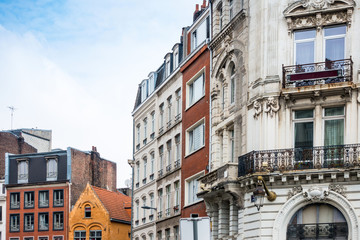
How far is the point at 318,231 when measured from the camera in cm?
3197

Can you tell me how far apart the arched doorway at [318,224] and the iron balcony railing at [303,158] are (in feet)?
5.89

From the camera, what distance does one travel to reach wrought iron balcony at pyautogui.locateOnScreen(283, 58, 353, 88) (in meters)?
32.7

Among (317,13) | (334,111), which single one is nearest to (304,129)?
(334,111)

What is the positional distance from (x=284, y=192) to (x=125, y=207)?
50.9 meters

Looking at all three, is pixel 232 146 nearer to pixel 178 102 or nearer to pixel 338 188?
pixel 338 188

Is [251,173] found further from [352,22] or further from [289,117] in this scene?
[352,22]

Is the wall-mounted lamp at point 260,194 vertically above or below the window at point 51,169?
below

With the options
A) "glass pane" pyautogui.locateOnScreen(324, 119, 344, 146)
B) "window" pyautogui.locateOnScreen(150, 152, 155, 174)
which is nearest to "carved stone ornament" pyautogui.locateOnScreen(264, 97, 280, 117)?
"glass pane" pyautogui.locateOnScreen(324, 119, 344, 146)

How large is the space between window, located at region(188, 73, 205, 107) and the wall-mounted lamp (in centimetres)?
1303

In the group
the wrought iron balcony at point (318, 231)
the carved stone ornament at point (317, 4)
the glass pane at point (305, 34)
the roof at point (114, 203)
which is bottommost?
the wrought iron balcony at point (318, 231)

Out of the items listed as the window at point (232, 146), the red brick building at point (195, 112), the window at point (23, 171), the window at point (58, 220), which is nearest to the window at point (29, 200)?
the window at point (23, 171)

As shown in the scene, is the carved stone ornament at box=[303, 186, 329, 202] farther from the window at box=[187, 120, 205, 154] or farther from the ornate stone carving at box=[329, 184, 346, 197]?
the window at box=[187, 120, 205, 154]

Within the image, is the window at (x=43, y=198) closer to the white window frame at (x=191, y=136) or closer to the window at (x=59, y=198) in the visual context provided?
the window at (x=59, y=198)

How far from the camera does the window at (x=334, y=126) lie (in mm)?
32606
